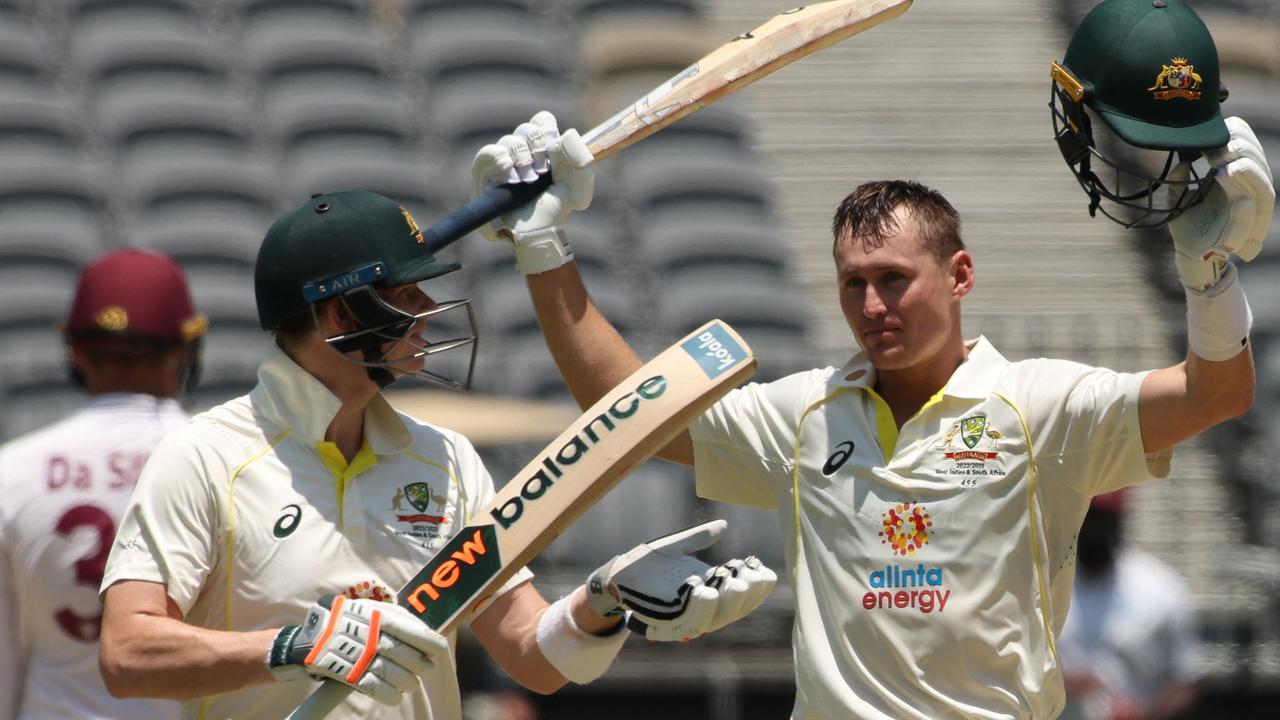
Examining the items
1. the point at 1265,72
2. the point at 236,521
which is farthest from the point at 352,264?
the point at 1265,72

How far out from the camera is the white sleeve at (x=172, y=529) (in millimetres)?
2477

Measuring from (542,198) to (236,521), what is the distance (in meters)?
0.77

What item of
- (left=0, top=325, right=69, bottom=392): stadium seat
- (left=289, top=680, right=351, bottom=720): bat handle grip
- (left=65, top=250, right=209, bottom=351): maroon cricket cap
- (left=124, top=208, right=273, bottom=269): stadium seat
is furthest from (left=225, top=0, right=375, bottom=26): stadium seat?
(left=289, top=680, right=351, bottom=720): bat handle grip

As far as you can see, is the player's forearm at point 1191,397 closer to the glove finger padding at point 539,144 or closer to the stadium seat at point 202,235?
the glove finger padding at point 539,144

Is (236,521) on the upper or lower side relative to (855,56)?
upper

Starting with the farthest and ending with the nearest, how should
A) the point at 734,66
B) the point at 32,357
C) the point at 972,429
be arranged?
the point at 32,357, the point at 734,66, the point at 972,429

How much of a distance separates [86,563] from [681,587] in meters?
1.33

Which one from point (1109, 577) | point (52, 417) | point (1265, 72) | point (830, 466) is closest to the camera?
point (830, 466)

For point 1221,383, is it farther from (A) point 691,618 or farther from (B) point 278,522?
(B) point 278,522

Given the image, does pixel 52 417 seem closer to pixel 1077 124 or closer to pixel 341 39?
pixel 341 39

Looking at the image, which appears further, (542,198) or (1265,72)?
(1265,72)

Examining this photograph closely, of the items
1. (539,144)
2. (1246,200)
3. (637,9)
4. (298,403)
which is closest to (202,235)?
(637,9)

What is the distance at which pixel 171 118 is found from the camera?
9516mm

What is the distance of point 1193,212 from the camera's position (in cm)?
254
